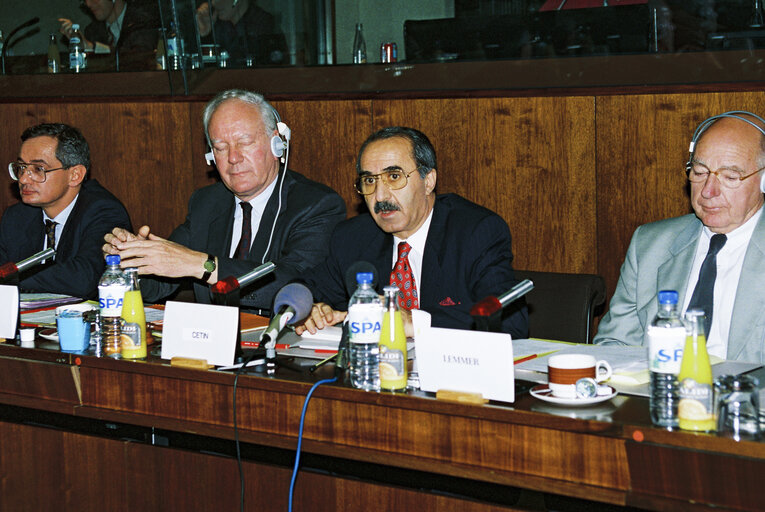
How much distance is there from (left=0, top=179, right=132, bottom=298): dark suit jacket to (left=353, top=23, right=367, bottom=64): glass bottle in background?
4.11 feet

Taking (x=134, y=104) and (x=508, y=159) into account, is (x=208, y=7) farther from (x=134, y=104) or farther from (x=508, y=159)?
(x=508, y=159)

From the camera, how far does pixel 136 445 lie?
7.39 ft

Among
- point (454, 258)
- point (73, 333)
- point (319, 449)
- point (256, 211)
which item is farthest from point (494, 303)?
point (256, 211)

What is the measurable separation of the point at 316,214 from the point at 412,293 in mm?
639

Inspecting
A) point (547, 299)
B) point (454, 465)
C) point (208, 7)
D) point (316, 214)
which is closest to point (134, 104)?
point (208, 7)

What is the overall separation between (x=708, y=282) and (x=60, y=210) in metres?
2.58

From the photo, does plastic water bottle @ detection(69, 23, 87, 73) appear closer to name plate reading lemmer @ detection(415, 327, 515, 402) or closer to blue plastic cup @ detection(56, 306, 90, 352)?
blue plastic cup @ detection(56, 306, 90, 352)

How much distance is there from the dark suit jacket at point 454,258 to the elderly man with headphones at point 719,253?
35cm

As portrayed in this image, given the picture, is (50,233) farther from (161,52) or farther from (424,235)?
(424,235)

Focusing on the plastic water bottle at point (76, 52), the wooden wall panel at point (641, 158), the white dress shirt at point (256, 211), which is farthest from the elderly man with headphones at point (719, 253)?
the plastic water bottle at point (76, 52)

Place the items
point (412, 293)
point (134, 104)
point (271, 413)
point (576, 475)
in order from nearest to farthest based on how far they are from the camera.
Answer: point (576, 475), point (271, 413), point (412, 293), point (134, 104)

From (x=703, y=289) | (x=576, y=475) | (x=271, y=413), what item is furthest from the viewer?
(x=703, y=289)

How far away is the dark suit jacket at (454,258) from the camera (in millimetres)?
2596

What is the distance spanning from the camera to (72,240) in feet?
12.0
